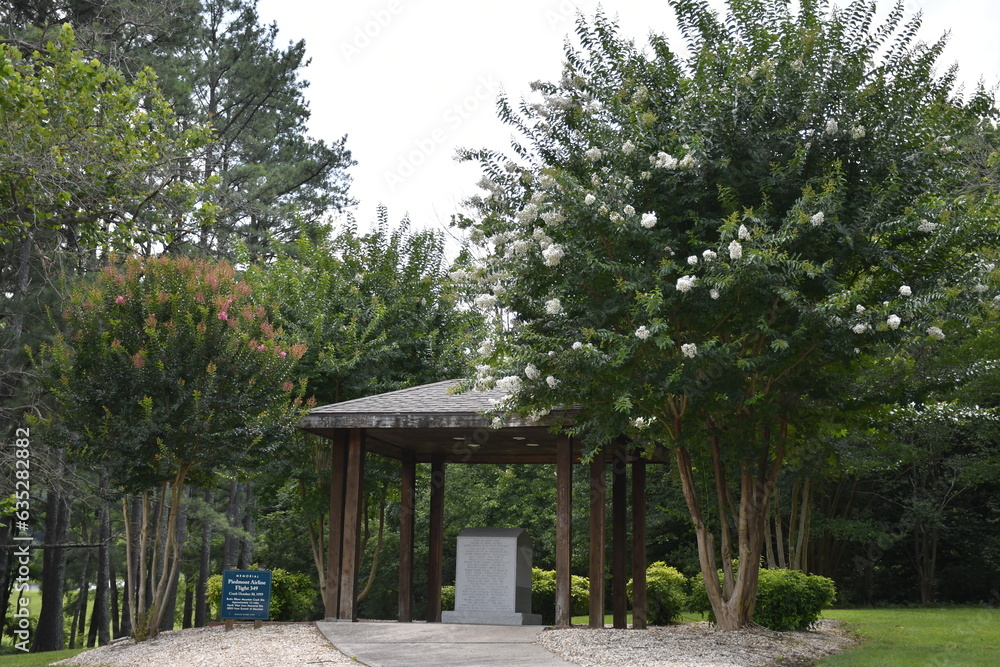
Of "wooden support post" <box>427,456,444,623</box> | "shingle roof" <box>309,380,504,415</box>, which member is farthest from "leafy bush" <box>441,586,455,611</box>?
"shingle roof" <box>309,380,504,415</box>

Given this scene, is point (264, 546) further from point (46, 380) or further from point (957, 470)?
point (957, 470)

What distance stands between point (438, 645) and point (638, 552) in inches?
186

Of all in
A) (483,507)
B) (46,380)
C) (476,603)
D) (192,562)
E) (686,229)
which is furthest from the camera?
(192,562)

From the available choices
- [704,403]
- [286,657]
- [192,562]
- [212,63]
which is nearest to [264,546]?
[192,562]

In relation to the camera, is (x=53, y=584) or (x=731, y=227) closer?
(x=731, y=227)

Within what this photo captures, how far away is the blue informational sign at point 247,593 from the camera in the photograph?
37.0ft

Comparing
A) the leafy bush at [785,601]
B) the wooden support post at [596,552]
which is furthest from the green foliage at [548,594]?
the leafy bush at [785,601]

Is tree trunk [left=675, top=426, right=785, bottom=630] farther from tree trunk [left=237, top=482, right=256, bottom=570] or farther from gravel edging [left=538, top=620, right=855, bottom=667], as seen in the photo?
tree trunk [left=237, top=482, right=256, bottom=570]

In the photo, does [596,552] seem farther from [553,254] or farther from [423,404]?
[553,254]

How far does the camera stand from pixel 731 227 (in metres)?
8.36

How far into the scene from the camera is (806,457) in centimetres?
1429

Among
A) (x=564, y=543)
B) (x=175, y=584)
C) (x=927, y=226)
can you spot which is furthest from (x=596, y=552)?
(x=175, y=584)

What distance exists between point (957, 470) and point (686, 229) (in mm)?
16103

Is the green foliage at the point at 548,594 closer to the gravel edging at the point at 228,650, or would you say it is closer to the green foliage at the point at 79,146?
the gravel edging at the point at 228,650
